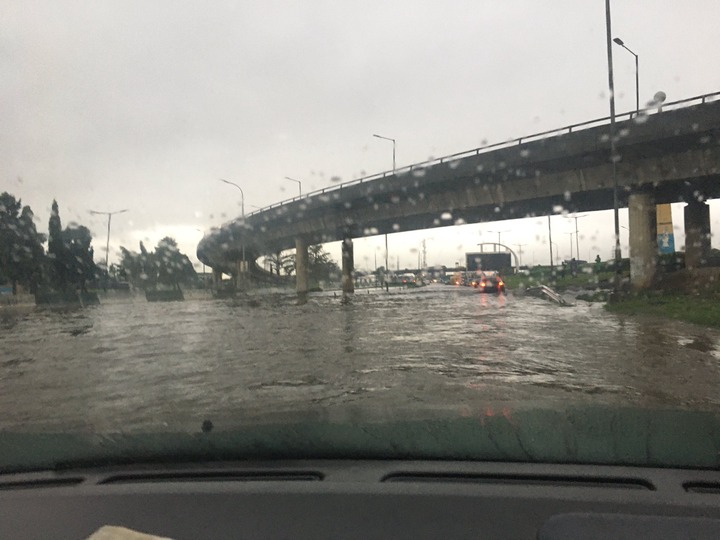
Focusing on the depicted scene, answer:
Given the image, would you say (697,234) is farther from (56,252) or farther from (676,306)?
(56,252)

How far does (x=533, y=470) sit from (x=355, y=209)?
137 feet

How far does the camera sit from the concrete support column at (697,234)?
34.2 m

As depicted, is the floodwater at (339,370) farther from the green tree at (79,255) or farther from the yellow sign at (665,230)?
the yellow sign at (665,230)

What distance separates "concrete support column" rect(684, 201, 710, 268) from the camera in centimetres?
3422

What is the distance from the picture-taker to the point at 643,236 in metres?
32.4

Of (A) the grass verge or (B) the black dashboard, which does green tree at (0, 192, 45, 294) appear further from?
(A) the grass verge

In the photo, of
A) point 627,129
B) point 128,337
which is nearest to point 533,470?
point 128,337

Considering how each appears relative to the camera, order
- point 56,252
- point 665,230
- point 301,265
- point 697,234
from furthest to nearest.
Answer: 1. point 301,265
2. point 665,230
3. point 697,234
4. point 56,252

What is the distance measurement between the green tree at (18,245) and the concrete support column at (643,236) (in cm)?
2612

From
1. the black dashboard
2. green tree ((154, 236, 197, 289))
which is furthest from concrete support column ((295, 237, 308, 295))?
the black dashboard

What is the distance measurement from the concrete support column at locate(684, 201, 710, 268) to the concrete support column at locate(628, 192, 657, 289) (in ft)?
9.92

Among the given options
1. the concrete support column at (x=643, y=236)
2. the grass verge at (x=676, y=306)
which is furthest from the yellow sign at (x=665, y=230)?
the grass verge at (x=676, y=306)

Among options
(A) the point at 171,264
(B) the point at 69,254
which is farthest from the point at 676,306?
(B) the point at 69,254

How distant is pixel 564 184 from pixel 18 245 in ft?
84.2
